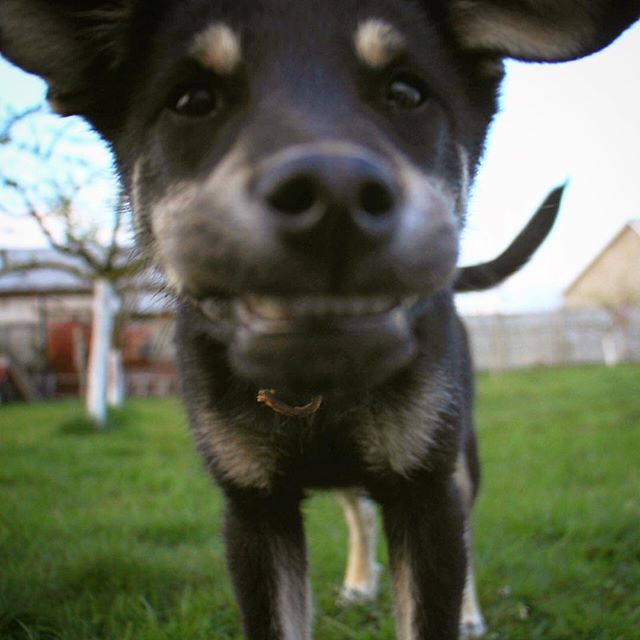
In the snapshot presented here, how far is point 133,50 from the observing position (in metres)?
2.02

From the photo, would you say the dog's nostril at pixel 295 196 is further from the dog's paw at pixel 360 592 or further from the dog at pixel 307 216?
the dog's paw at pixel 360 592

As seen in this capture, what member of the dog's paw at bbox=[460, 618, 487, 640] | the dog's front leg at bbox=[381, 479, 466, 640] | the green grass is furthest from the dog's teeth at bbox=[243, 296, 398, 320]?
the dog's paw at bbox=[460, 618, 487, 640]

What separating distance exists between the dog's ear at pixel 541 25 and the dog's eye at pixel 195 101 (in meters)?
0.87

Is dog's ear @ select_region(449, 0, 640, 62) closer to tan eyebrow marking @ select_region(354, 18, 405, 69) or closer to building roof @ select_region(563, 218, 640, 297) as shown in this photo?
tan eyebrow marking @ select_region(354, 18, 405, 69)

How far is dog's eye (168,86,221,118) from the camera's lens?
1.71 metres

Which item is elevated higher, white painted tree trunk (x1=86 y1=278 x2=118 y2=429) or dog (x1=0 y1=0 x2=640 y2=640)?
dog (x1=0 y1=0 x2=640 y2=640)

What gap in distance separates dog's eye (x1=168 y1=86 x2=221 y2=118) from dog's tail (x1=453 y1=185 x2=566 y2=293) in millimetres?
2011

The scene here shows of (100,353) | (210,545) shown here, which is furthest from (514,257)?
(100,353)

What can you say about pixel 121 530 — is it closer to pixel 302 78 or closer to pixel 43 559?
pixel 43 559

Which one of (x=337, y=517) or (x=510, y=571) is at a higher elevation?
(x=510, y=571)

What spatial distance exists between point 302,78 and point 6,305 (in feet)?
76.6

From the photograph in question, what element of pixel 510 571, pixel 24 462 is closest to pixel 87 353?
pixel 24 462

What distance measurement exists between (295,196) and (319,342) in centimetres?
29

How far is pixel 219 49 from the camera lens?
1683 mm
